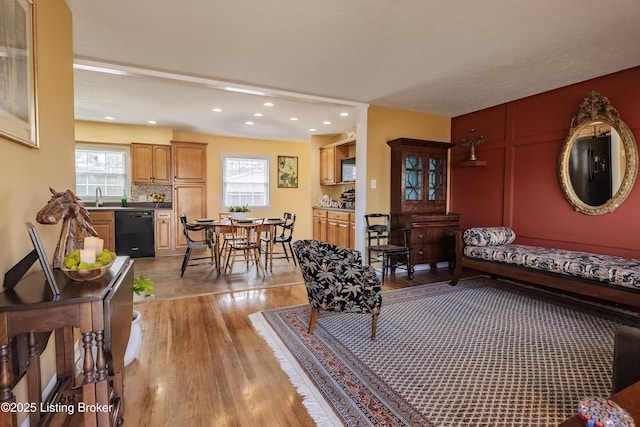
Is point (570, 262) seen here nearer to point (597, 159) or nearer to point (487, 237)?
point (487, 237)

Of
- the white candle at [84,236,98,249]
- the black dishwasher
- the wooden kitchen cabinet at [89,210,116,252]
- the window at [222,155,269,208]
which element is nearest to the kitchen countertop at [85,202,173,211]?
the black dishwasher

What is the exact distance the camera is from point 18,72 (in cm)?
144

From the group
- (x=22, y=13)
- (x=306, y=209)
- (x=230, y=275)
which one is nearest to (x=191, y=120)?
(x=230, y=275)

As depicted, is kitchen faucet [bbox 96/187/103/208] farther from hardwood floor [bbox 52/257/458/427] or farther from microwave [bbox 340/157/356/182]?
microwave [bbox 340/157/356/182]

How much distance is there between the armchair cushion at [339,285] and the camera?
7.93 feet

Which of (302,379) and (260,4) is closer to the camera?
(302,379)

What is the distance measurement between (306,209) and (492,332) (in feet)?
18.7

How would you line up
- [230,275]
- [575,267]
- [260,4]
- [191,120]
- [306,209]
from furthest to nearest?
[306,209], [191,120], [230,275], [575,267], [260,4]

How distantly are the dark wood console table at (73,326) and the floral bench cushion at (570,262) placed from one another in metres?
3.61

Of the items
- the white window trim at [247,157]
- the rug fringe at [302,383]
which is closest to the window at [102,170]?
the white window trim at [247,157]

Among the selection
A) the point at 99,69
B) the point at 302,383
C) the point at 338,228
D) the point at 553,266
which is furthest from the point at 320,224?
the point at 302,383

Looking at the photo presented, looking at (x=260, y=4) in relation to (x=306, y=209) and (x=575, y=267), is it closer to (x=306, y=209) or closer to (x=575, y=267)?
(x=575, y=267)

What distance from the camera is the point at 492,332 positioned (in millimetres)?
2588

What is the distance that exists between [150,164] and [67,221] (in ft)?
16.2
